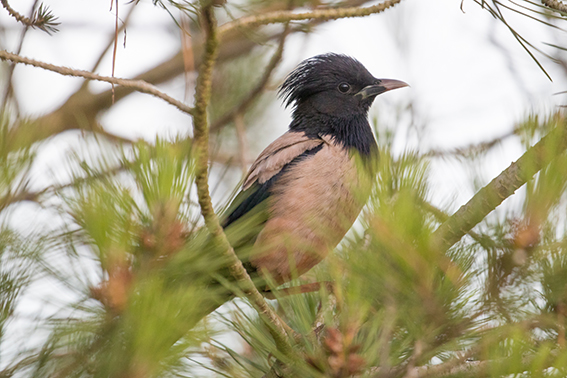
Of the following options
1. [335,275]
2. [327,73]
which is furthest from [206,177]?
[327,73]

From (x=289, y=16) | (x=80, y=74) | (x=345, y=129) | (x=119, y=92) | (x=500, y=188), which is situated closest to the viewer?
(x=289, y=16)

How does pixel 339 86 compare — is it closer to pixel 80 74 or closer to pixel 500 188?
pixel 80 74

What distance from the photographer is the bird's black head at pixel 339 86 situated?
481 centimetres

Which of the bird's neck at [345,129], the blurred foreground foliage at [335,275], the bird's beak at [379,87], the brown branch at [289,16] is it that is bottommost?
the blurred foreground foliage at [335,275]

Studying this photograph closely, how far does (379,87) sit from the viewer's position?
4805 millimetres

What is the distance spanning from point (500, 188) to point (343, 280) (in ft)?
1.94

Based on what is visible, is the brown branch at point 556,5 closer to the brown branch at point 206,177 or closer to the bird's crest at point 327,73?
the brown branch at point 206,177

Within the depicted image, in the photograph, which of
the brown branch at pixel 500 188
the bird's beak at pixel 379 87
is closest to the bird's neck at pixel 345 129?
the bird's beak at pixel 379 87

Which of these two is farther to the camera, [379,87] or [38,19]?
[379,87]

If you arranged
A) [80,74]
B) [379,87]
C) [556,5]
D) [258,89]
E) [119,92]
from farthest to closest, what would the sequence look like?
[119,92] → [258,89] → [379,87] → [80,74] → [556,5]

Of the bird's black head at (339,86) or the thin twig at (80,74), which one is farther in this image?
the bird's black head at (339,86)

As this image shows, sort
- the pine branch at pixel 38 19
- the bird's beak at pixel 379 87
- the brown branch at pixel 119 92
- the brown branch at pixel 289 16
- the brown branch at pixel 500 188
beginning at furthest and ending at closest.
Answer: the brown branch at pixel 119 92 < the bird's beak at pixel 379 87 < the pine branch at pixel 38 19 < the brown branch at pixel 500 188 < the brown branch at pixel 289 16

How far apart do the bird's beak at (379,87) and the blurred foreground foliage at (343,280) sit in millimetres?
2727

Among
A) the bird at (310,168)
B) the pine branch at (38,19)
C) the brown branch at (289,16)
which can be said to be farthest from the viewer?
the bird at (310,168)
